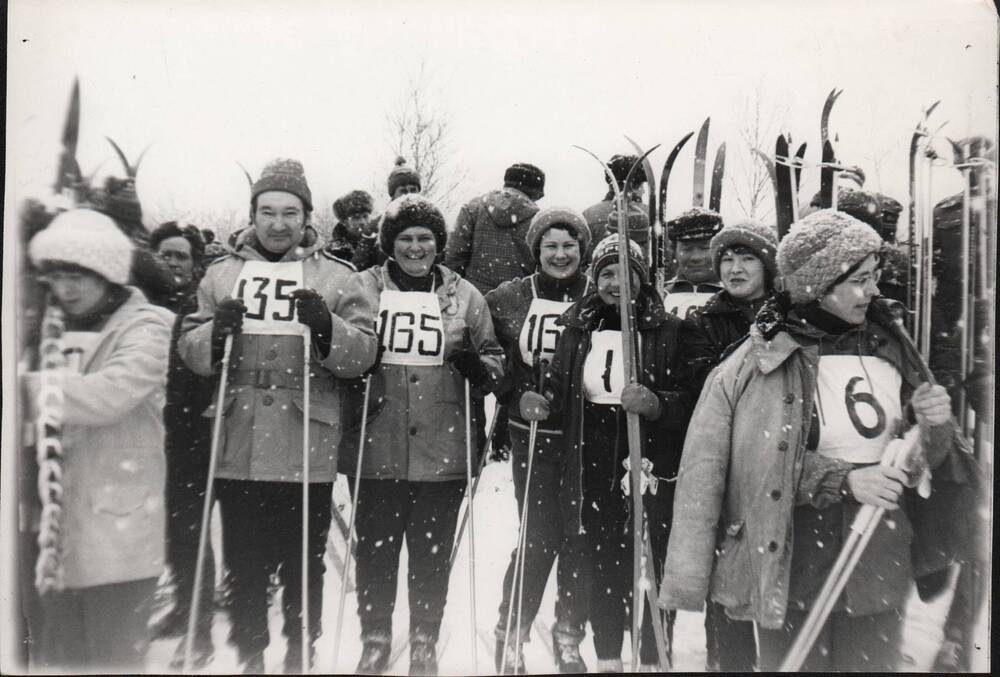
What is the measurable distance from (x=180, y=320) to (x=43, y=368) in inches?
22.3

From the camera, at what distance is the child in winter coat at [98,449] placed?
2.98 meters

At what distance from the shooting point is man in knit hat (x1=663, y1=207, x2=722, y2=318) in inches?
138

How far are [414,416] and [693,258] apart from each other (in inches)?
53.4

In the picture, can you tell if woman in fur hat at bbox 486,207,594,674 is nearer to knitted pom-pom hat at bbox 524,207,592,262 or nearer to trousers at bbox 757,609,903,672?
knitted pom-pom hat at bbox 524,207,592,262

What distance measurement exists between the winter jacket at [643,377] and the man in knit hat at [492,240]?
681 millimetres

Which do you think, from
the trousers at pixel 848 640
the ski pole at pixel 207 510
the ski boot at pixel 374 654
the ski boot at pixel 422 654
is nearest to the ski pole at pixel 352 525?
the ski boot at pixel 374 654

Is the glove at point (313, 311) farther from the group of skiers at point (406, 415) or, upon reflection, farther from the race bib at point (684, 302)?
the race bib at point (684, 302)

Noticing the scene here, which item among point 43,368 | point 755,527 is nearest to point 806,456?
point 755,527

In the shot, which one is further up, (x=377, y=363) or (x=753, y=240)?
(x=753, y=240)

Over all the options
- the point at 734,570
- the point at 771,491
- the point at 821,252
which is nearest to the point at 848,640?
the point at 734,570

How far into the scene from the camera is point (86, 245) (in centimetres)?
311

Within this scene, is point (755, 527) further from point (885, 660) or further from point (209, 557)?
point (209, 557)

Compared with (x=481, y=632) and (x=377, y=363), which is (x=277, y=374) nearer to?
(x=377, y=363)

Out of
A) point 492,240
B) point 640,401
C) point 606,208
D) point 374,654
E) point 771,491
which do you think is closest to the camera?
point 771,491
